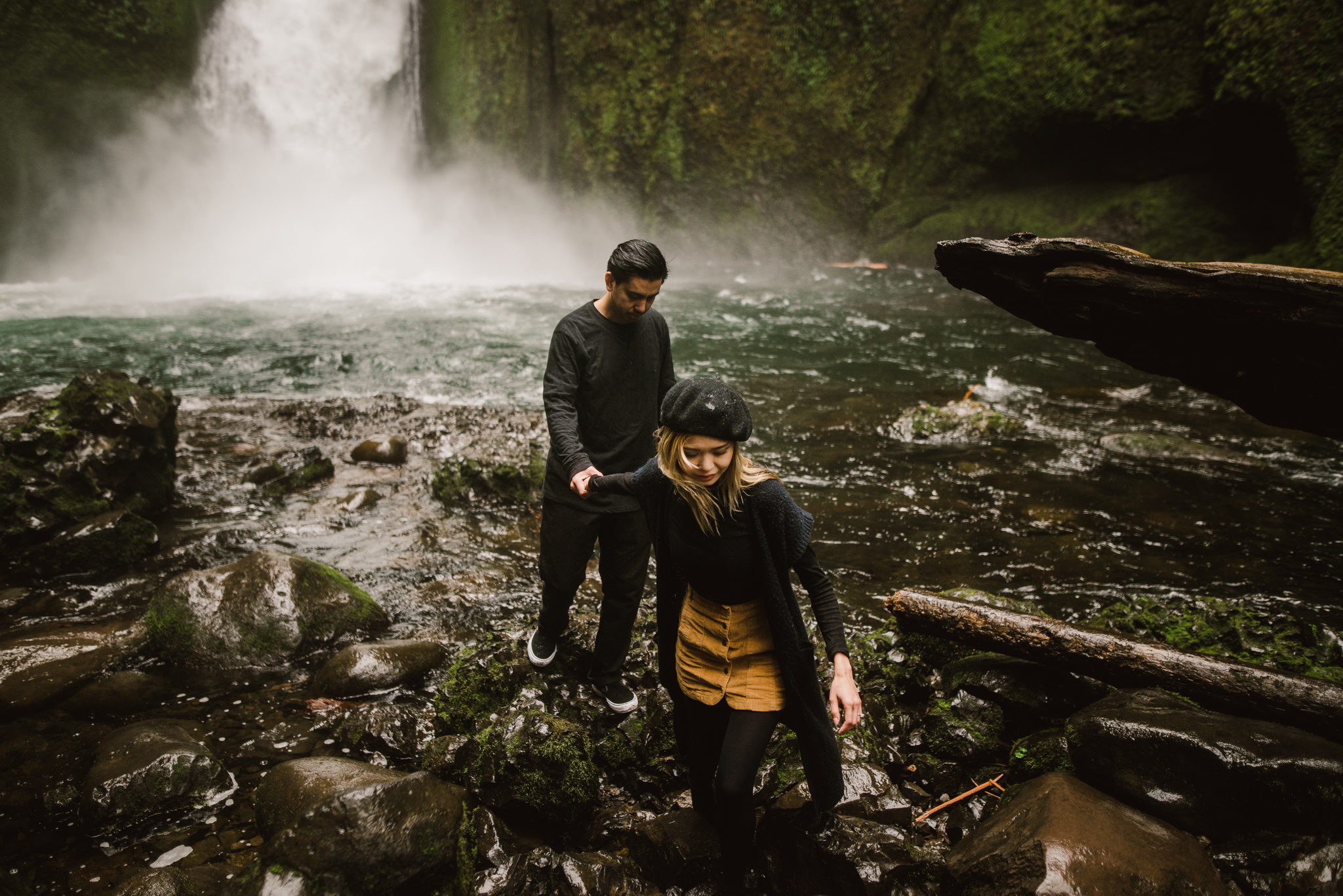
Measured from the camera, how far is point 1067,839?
219 centimetres

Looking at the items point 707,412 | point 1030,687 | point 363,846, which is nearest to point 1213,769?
point 1030,687

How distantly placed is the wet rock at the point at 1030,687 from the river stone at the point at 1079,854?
0.74m

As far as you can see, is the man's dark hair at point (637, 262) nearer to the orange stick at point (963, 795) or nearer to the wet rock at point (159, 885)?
the orange stick at point (963, 795)

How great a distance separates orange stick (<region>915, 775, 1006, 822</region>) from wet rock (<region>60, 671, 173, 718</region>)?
153 inches

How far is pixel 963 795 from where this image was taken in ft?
9.43

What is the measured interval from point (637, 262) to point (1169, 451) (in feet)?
22.9

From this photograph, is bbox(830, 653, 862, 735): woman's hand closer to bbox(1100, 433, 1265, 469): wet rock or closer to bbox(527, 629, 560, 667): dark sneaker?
bbox(527, 629, 560, 667): dark sneaker

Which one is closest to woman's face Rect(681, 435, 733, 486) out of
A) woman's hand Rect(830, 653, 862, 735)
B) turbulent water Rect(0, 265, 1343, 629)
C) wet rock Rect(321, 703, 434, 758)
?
woman's hand Rect(830, 653, 862, 735)

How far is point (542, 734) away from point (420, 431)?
555 centimetres

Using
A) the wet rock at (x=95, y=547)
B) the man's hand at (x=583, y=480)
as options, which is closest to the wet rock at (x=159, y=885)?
the man's hand at (x=583, y=480)

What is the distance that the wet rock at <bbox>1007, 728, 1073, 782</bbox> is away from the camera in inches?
114

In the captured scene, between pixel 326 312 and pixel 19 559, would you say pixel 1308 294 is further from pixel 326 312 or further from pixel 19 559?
pixel 326 312

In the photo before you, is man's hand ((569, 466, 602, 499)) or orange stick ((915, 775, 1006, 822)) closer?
man's hand ((569, 466, 602, 499))

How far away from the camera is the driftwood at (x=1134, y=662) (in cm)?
265
